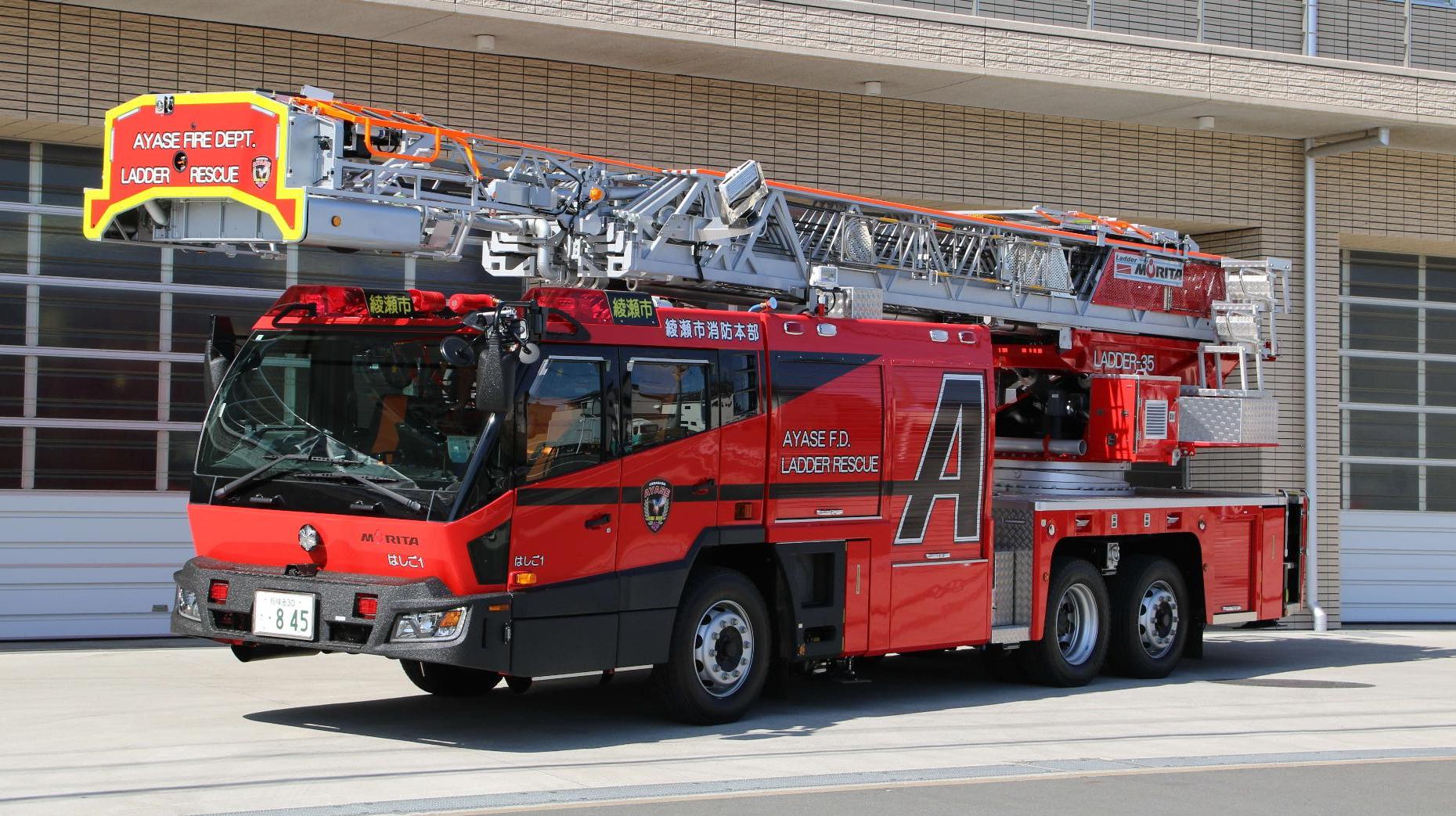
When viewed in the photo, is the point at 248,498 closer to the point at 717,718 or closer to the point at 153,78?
the point at 717,718

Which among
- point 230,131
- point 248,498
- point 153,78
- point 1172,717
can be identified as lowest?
point 1172,717

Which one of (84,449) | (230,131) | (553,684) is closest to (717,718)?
(553,684)

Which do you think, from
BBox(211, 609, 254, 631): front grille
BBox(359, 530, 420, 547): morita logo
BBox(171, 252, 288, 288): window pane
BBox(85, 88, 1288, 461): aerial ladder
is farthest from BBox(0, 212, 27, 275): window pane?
BBox(359, 530, 420, 547): morita logo

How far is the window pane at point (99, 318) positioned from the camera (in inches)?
539

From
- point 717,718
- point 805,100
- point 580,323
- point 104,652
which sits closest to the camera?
point 580,323

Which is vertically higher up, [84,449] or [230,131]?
[230,131]

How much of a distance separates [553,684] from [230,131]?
4.90 metres

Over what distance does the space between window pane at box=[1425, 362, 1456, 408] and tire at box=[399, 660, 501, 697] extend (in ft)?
43.3

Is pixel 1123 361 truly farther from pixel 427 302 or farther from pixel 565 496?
pixel 427 302

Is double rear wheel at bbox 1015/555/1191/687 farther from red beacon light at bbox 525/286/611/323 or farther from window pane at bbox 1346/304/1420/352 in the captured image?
window pane at bbox 1346/304/1420/352

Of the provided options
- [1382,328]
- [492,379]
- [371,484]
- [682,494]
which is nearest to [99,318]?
[371,484]

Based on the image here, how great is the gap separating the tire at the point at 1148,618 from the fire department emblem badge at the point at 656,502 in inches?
187

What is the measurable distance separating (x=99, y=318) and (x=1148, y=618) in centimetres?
853

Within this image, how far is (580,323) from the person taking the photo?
926cm
